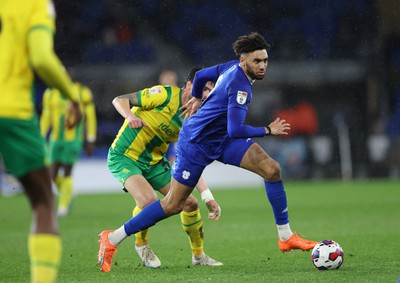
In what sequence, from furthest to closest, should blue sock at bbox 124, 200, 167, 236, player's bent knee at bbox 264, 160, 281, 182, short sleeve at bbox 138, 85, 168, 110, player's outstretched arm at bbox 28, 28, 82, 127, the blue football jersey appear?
short sleeve at bbox 138, 85, 168, 110 < player's bent knee at bbox 264, 160, 281, 182 < blue sock at bbox 124, 200, 167, 236 < the blue football jersey < player's outstretched arm at bbox 28, 28, 82, 127

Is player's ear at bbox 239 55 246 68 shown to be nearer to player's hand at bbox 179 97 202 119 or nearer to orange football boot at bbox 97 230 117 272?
player's hand at bbox 179 97 202 119

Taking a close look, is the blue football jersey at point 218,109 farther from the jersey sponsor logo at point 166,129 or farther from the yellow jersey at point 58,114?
the yellow jersey at point 58,114

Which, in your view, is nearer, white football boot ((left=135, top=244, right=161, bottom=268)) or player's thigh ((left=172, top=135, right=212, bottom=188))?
player's thigh ((left=172, top=135, right=212, bottom=188))

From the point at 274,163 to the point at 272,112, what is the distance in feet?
50.9

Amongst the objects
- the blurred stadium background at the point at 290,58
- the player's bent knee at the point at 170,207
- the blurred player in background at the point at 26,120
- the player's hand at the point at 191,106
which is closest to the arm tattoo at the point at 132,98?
the player's hand at the point at 191,106

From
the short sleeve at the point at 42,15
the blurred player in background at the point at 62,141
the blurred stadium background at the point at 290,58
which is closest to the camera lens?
the short sleeve at the point at 42,15

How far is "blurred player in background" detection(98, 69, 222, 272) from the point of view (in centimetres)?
775

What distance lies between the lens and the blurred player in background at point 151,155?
7.75 metres

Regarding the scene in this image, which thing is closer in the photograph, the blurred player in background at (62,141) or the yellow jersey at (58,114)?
the blurred player in background at (62,141)

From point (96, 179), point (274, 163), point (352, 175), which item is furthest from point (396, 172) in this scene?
point (274, 163)

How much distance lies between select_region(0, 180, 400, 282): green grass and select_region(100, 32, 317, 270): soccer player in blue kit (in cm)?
38

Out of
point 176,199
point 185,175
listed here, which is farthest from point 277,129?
point 176,199

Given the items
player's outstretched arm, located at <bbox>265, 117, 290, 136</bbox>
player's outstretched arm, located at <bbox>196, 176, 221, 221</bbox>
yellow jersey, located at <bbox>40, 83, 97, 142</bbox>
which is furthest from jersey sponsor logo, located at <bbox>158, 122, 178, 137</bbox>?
yellow jersey, located at <bbox>40, 83, 97, 142</bbox>

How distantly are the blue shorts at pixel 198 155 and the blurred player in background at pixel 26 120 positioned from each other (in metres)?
2.70
